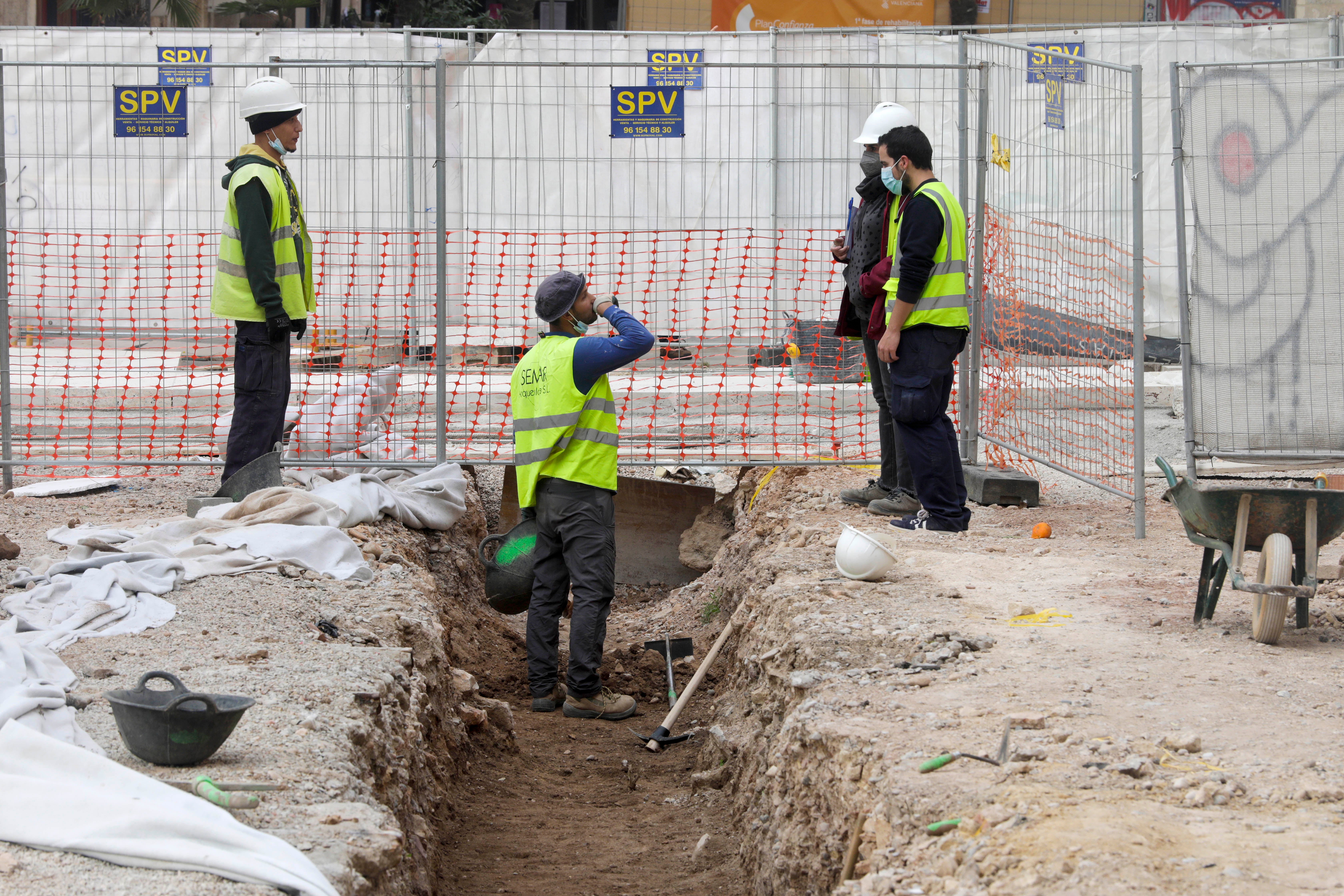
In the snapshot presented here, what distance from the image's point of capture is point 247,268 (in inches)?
271

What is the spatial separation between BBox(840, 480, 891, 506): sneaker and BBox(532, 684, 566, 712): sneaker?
2217mm

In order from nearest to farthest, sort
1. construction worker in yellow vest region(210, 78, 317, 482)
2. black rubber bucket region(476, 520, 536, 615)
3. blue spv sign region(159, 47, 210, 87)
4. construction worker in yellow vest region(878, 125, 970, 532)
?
black rubber bucket region(476, 520, 536, 615) < construction worker in yellow vest region(878, 125, 970, 532) < construction worker in yellow vest region(210, 78, 317, 482) < blue spv sign region(159, 47, 210, 87)

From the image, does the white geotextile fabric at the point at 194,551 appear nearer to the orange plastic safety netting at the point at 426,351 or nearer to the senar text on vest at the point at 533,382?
the orange plastic safety netting at the point at 426,351

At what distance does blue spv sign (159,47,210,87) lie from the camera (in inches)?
442

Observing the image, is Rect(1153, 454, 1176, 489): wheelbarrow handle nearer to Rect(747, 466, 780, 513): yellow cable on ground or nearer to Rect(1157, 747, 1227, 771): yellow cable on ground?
Rect(1157, 747, 1227, 771): yellow cable on ground

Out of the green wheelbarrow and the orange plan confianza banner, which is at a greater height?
the orange plan confianza banner

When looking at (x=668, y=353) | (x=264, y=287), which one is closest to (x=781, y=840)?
(x=264, y=287)

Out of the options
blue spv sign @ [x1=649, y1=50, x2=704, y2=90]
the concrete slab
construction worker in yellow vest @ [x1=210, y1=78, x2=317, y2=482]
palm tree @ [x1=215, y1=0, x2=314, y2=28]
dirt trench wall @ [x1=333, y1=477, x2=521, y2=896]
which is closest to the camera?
dirt trench wall @ [x1=333, y1=477, x2=521, y2=896]

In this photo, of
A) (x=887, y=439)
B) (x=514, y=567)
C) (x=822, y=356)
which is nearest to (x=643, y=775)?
(x=514, y=567)

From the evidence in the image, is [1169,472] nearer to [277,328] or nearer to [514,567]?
[514,567]

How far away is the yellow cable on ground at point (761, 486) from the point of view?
28.4 feet

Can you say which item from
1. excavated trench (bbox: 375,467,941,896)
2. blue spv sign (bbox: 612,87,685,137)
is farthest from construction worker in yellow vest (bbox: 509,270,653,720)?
blue spv sign (bbox: 612,87,685,137)

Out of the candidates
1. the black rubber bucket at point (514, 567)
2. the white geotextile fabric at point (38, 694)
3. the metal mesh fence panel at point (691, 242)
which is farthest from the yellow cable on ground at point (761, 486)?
the white geotextile fabric at point (38, 694)

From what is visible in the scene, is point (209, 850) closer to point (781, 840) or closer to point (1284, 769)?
point (781, 840)
